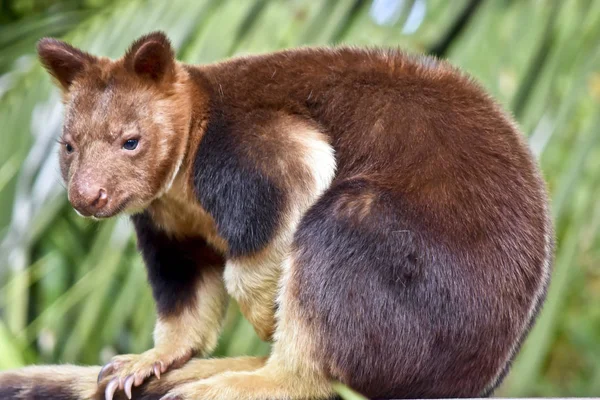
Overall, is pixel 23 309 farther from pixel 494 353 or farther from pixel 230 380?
pixel 494 353

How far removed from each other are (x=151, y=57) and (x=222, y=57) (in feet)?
2.77

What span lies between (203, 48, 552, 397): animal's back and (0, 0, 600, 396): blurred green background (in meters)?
0.32

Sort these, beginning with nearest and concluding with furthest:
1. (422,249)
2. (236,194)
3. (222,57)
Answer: (422,249)
(236,194)
(222,57)

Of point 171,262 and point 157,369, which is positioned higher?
point 171,262

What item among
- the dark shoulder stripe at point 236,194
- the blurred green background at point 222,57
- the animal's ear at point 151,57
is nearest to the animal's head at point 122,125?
the animal's ear at point 151,57

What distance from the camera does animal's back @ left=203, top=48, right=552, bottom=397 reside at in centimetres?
270

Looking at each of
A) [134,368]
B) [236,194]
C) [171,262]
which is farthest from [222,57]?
[134,368]

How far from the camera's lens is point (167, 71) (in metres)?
3.09

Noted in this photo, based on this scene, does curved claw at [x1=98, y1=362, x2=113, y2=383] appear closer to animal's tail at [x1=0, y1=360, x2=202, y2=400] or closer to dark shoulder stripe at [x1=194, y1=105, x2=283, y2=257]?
animal's tail at [x1=0, y1=360, x2=202, y2=400]

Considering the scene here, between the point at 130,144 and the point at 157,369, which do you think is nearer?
the point at 130,144

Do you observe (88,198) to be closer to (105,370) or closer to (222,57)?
(105,370)

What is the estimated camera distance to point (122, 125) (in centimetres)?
295

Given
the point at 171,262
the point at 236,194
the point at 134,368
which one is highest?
the point at 236,194

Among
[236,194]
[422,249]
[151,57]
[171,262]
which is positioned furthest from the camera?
[171,262]
